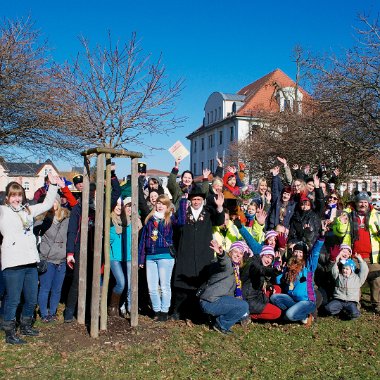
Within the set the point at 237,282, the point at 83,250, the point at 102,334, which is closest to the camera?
the point at 102,334

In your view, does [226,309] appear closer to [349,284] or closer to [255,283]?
[255,283]

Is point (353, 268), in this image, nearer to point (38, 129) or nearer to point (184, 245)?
point (184, 245)

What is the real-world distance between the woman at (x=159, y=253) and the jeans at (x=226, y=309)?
697mm

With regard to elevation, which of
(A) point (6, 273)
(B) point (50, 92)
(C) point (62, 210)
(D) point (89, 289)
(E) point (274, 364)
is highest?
(B) point (50, 92)

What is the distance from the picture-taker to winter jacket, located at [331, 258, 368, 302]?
7160mm

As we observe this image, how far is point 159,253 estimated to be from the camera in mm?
6680

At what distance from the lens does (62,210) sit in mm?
6922

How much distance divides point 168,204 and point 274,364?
266cm

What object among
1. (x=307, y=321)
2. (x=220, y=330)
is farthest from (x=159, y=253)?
(x=307, y=321)

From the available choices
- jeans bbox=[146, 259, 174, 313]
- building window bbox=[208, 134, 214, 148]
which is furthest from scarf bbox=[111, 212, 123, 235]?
building window bbox=[208, 134, 214, 148]

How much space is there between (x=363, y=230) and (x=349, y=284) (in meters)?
1.07

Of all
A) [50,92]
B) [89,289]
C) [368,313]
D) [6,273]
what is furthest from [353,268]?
[50,92]

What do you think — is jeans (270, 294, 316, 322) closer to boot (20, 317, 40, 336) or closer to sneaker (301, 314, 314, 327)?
sneaker (301, 314, 314, 327)

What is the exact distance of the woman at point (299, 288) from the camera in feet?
21.7
